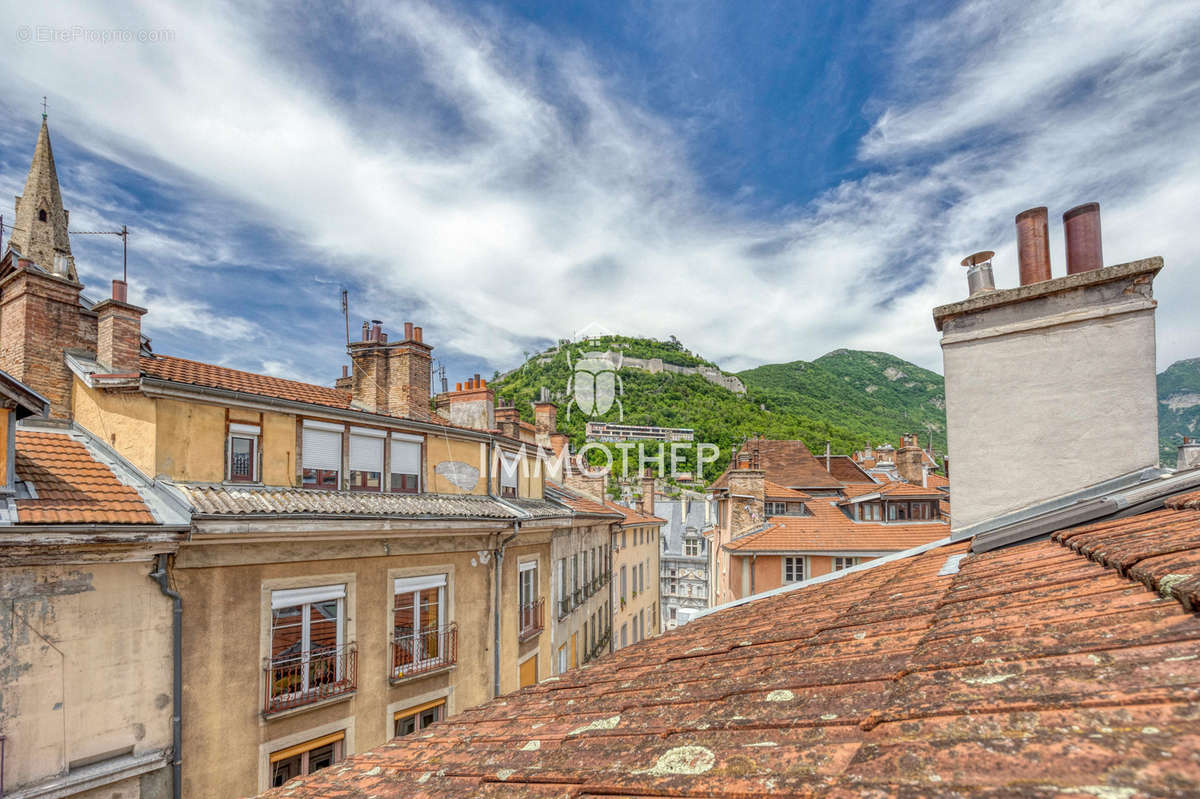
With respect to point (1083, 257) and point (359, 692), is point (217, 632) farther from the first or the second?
point (1083, 257)

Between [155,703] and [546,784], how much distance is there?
8298mm

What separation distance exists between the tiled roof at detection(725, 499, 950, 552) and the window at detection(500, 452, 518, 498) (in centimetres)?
1148

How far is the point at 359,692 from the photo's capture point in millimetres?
9969

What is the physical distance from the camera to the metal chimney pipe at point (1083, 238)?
18.5 feet

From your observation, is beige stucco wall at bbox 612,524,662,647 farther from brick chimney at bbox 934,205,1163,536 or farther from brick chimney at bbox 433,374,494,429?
brick chimney at bbox 934,205,1163,536

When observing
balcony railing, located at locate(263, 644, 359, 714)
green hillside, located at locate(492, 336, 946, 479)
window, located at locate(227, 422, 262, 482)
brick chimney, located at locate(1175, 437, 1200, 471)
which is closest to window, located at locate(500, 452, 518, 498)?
balcony railing, located at locate(263, 644, 359, 714)

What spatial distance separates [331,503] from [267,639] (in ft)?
7.24

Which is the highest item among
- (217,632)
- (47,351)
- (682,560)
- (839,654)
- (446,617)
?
(47,351)

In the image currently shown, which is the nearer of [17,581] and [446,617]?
[17,581]

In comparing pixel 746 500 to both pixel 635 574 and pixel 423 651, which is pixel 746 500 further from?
pixel 423 651

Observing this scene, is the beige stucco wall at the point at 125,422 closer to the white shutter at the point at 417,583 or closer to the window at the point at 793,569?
the white shutter at the point at 417,583

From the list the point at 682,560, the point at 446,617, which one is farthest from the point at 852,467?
the point at 446,617

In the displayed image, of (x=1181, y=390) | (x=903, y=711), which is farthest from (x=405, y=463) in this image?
(x=1181, y=390)

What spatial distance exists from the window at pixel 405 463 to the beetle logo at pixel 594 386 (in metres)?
64.2
